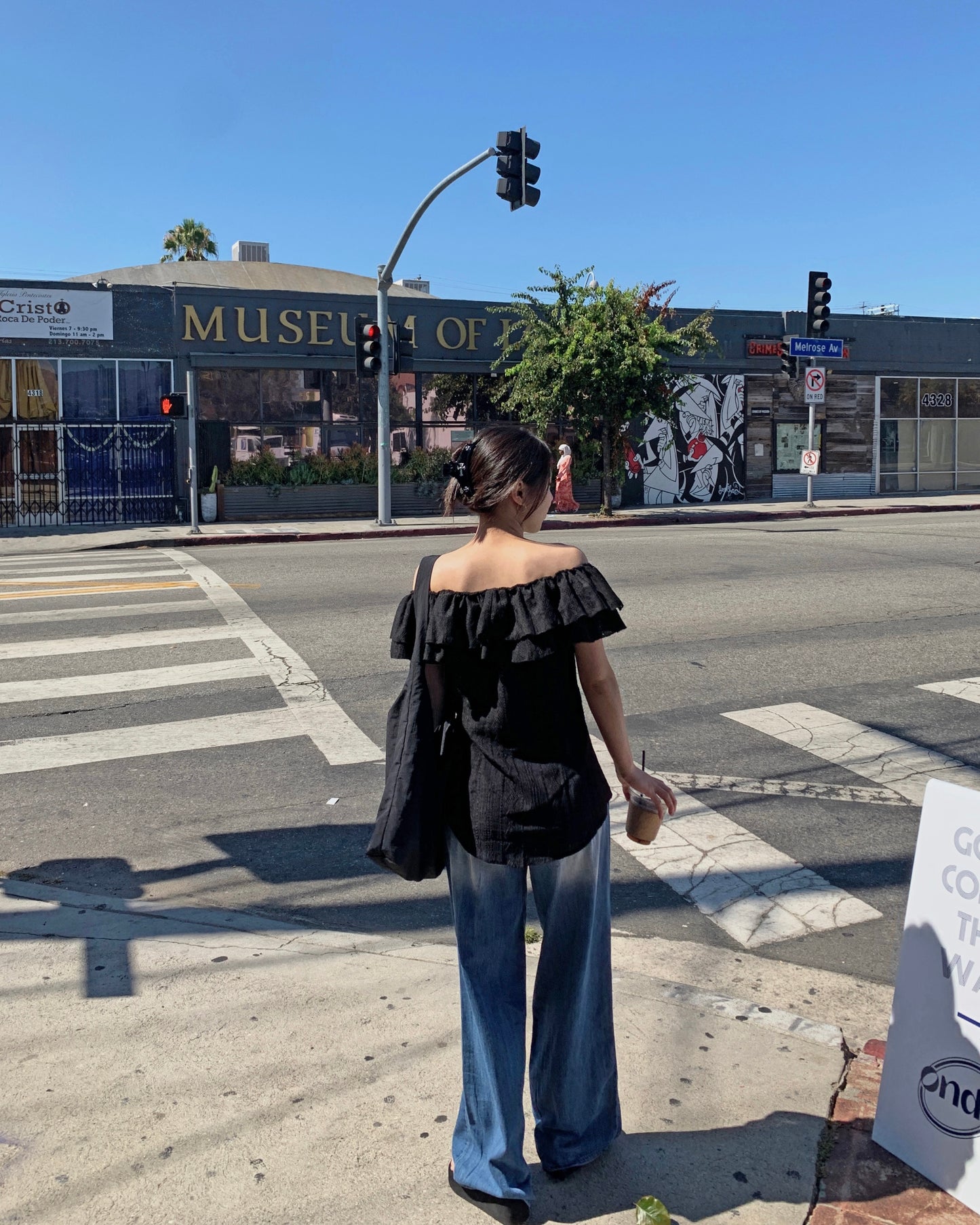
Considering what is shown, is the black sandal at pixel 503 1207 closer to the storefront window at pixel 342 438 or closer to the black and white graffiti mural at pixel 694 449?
the storefront window at pixel 342 438

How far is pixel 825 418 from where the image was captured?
3181 centimetres

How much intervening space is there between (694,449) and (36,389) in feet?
51.9

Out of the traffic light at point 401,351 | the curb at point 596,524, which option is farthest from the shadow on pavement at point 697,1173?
the traffic light at point 401,351

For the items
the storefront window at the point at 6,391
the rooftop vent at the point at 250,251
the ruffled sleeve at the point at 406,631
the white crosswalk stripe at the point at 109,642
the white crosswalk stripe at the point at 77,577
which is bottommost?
the white crosswalk stripe at the point at 109,642

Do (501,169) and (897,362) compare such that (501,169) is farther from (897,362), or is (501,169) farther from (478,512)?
(897,362)

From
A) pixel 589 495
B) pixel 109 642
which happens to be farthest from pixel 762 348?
pixel 109 642

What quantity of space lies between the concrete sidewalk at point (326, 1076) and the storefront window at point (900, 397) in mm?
30994

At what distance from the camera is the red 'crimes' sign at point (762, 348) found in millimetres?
30531

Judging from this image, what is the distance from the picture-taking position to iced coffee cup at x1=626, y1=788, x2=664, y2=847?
111 inches

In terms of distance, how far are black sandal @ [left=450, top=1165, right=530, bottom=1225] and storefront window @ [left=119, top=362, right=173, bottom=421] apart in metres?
24.1

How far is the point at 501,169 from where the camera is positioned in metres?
17.4

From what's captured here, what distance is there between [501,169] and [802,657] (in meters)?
11.1

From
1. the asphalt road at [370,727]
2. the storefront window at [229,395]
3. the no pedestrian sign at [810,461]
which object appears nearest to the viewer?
the asphalt road at [370,727]

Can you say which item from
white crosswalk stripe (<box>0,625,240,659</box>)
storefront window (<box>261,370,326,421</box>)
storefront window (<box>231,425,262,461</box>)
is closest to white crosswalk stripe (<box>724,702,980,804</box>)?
white crosswalk stripe (<box>0,625,240,659</box>)
